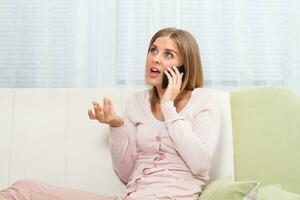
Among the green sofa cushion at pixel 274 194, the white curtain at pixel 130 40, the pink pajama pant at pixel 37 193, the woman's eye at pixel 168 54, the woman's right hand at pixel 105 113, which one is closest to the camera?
the green sofa cushion at pixel 274 194

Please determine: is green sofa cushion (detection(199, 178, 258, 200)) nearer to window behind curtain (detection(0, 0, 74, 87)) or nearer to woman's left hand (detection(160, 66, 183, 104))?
woman's left hand (detection(160, 66, 183, 104))

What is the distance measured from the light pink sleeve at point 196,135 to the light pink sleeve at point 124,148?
176 millimetres

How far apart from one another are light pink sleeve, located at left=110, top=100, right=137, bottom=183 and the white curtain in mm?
416

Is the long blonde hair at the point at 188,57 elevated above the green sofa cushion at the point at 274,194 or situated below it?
above

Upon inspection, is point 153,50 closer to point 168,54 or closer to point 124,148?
point 168,54

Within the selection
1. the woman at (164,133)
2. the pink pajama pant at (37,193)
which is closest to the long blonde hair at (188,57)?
the woman at (164,133)

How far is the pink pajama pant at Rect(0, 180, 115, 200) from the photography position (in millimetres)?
1249

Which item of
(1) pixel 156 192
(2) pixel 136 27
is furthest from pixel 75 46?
(1) pixel 156 192

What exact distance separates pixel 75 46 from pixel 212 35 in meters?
0.61

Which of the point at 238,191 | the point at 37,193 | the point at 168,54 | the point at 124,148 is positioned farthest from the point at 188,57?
the point at 37,193

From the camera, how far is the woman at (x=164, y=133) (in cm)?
131

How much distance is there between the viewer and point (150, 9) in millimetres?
1848

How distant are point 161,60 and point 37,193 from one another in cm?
61

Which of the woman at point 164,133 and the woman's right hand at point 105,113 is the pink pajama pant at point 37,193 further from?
the woman's right hand at point 105,113
